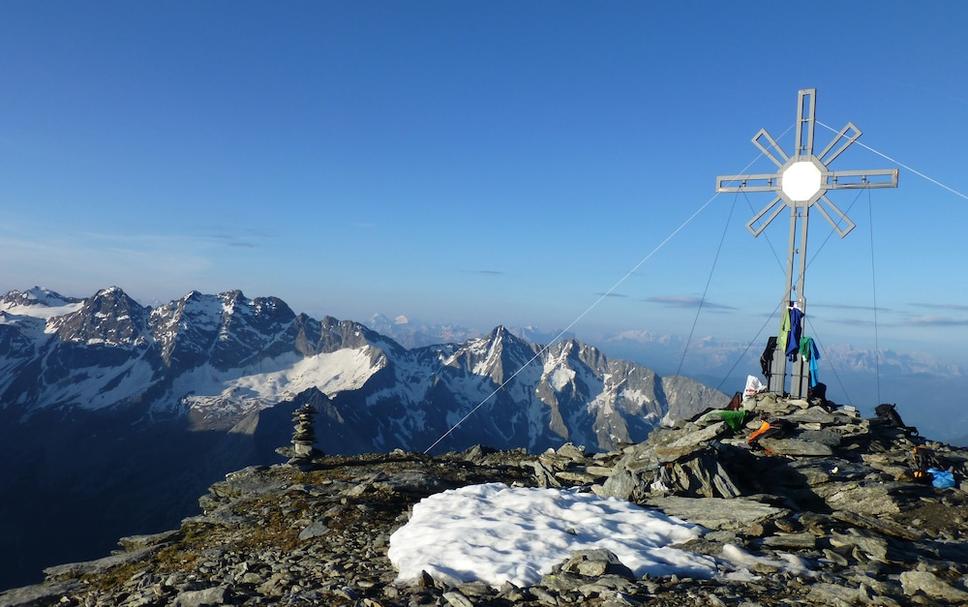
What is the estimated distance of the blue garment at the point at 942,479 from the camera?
57.0 ft

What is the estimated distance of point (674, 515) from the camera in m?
14.6

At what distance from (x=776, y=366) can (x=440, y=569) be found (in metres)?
20.4

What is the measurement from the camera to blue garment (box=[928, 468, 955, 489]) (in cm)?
1738

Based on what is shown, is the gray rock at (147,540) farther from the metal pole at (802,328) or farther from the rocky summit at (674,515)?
the metal pole at (802,328)

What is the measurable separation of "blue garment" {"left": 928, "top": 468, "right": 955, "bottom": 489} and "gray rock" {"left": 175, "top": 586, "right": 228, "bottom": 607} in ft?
63.6

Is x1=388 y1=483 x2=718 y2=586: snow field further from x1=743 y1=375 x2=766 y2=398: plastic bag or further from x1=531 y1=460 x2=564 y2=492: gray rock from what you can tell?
x1=743 y1=375 x2=766 y2=398: plastic bag

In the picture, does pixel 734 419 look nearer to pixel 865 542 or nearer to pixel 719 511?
pixel 719 511

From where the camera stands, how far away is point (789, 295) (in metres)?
26.5

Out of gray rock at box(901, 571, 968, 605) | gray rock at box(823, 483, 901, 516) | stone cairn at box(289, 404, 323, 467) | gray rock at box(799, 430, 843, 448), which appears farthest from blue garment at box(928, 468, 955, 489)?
stone cairn at box(289, 404, 323, 467)

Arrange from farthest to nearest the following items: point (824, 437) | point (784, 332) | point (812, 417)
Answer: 1. point (784, 332)
2. point (812, 417)
3. point (824, 437)

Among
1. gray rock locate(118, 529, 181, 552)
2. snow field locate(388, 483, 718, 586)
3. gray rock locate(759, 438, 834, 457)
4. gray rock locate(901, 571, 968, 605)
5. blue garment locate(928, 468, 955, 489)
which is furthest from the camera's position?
gray rock locate(759, 438, 834, 457)

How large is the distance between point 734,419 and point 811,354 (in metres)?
6.28

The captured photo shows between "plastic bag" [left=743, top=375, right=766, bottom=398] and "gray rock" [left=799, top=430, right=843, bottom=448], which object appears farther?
"plastic bag" [left=743, top=375, right=766, bottom=398]

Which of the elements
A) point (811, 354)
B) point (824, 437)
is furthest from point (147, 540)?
point (811, 354)
